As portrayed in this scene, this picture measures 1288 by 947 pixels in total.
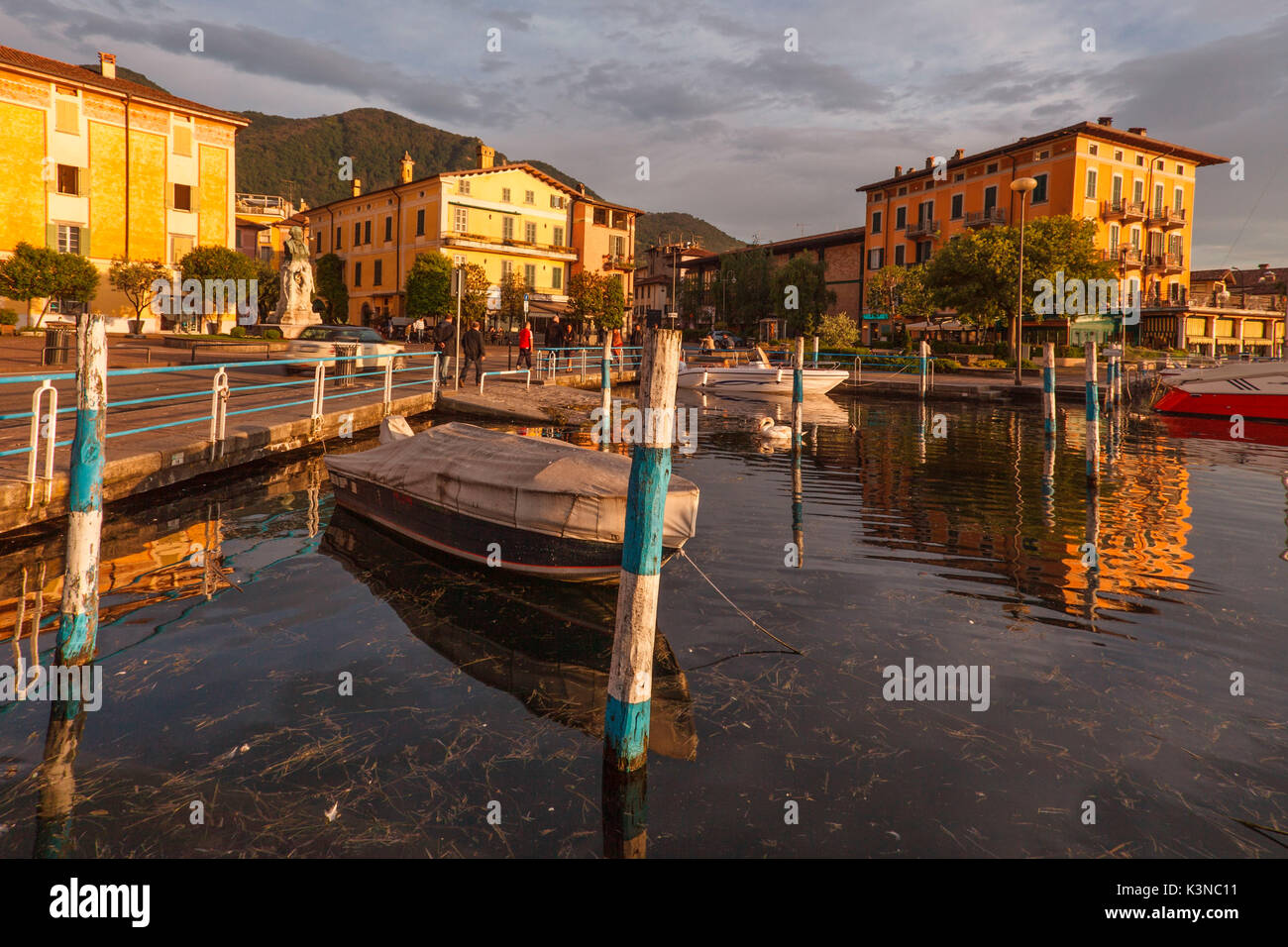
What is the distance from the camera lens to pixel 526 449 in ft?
27.9

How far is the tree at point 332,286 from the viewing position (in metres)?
68.6

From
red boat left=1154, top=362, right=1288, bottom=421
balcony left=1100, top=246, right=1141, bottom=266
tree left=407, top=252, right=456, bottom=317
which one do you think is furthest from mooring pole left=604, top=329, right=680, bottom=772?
balcony left=1100, top=246, right=1141, bottom=266

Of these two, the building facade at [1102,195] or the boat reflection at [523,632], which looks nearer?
the boat reflection at [523,632]

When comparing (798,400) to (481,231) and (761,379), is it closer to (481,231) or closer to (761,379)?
(761,379)

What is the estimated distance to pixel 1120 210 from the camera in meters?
53.5

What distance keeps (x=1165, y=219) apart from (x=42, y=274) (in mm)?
63874

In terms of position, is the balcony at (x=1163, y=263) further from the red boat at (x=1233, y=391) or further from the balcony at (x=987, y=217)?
the red boat at (x=1233, y=391)

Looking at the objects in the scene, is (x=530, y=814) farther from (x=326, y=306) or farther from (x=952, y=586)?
(x=326, y=306)

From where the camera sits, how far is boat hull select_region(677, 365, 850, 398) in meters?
32.2

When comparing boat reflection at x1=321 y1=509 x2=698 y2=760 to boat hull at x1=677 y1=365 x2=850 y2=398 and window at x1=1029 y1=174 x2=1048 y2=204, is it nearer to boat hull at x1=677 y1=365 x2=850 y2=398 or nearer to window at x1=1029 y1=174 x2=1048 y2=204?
boat hull at x1=677 y1=365 x2=850 y2=398

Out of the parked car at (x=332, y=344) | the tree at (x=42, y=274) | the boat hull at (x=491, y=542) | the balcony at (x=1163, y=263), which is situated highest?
the balcony at (x=1163, y=263)

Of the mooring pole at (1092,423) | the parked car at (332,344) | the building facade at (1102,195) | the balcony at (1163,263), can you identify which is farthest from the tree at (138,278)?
the balcony at (1163,263)

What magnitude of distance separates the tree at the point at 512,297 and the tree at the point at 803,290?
2276 centimetres

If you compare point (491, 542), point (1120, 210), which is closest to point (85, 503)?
point (491, 542)
